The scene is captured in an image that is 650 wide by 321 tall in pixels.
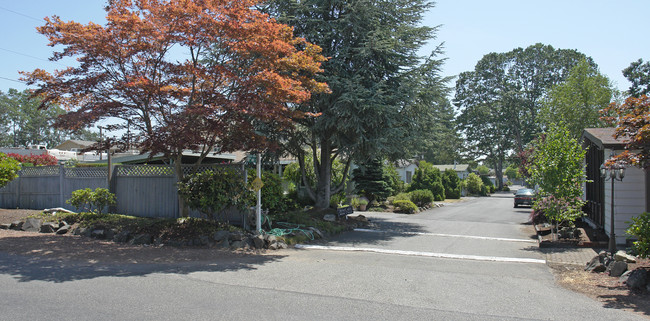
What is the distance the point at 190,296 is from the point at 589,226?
13.7 meters

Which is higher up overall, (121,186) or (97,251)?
(121,186)

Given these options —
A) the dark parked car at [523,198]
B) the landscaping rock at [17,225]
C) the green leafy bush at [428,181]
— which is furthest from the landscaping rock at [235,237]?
the green leafy bush at [428,181]

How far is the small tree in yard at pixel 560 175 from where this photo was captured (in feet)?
38.8

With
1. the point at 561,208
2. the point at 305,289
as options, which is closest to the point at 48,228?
the point at 305,289

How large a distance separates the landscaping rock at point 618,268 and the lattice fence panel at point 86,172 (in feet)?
46.2

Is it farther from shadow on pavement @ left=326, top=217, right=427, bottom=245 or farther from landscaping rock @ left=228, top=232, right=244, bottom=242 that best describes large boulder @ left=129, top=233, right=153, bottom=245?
shadow on pavement @ left=326, top=217, right=427, bottom=245

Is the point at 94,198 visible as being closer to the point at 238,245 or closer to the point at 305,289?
the point at 238,245

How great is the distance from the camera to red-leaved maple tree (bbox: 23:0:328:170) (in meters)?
9.62

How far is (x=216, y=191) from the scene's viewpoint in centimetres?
1078

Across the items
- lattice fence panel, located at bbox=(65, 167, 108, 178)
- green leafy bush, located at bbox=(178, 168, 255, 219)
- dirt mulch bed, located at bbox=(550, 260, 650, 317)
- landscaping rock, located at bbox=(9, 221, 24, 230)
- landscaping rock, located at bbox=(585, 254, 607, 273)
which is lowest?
dirt mulch bed, located at bbox=(550, 260, 650, 317)

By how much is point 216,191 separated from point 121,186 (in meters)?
4.95

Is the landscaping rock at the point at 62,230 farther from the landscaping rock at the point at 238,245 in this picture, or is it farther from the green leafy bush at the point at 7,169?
the landscaping rock at the point at 238,245

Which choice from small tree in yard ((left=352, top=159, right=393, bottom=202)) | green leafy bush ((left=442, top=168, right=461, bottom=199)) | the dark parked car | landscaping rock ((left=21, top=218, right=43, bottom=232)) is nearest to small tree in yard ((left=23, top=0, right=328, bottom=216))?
landscaping rock ((left=21, top=218, right=43, bottom=232))

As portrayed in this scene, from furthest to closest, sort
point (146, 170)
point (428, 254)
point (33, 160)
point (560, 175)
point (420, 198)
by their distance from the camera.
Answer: point (420, 198) → point (33, 160) → point (146, 170) → point (560, 175) → point (428, 254)
